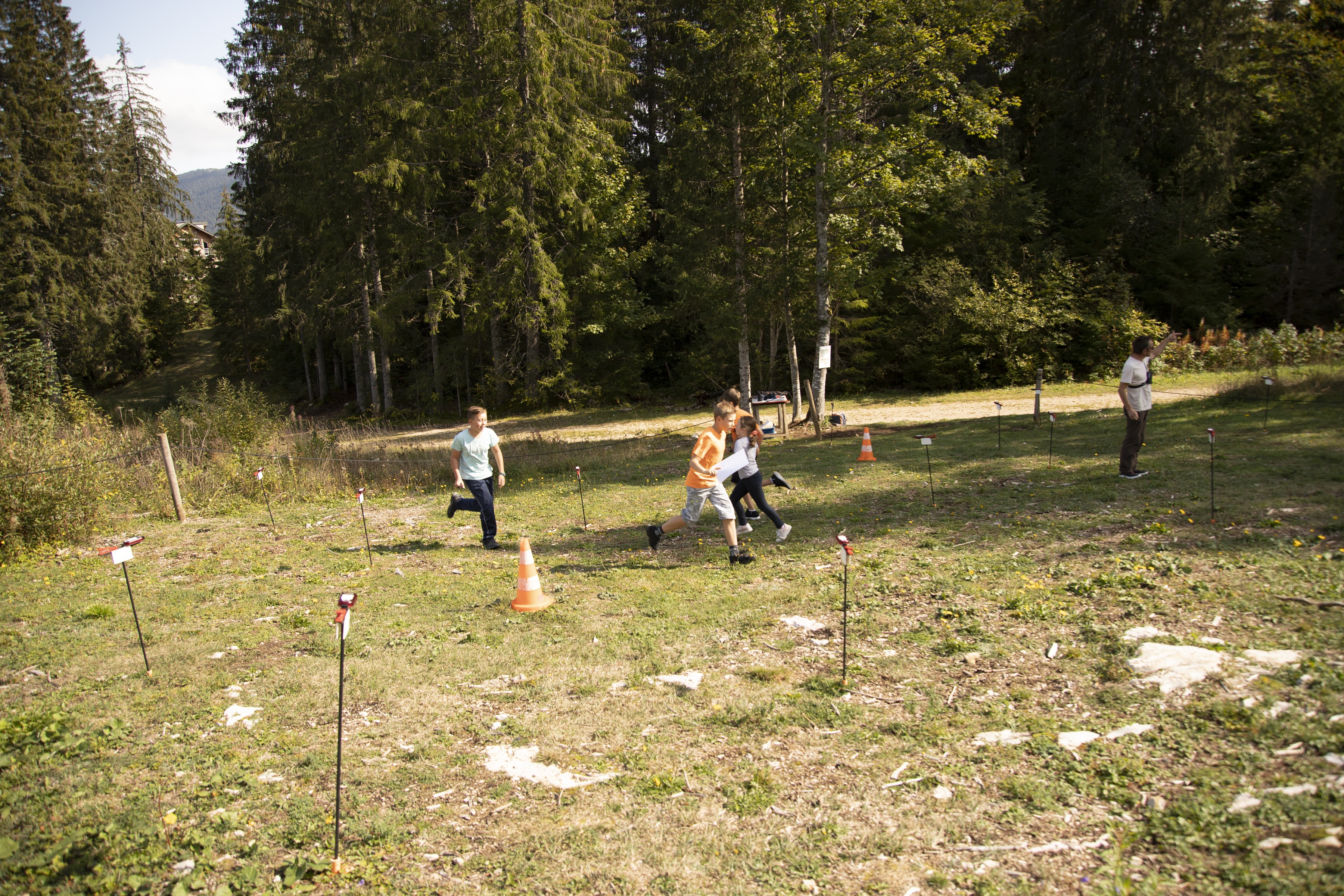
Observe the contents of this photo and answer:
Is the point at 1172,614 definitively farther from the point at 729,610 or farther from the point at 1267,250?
the point at 1267,250

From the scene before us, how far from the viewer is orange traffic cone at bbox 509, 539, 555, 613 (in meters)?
7.14

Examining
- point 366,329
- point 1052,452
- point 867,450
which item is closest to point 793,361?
point 867,450

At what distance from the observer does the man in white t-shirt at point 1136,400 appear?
10.1m

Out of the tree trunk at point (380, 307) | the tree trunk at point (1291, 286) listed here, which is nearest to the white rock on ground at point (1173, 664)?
the tree trunk at point (380, 307)

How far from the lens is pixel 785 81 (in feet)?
60.6

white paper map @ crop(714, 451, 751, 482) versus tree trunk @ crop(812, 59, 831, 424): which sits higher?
tree trunk @ crop(812, 59, 831, 424)

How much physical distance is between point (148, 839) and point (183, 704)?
179 centimetres

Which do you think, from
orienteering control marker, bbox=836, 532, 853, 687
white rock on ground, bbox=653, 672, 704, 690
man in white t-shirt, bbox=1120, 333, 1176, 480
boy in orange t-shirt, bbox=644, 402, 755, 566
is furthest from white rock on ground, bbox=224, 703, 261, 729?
man in white t-shirt, bbox=1120, 333, 1176, 480

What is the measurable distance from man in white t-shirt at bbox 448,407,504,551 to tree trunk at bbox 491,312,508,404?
20437 mm

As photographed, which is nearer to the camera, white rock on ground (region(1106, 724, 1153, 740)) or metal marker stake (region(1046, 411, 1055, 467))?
white rock on ground (region(1106, 724, 1153, 740))

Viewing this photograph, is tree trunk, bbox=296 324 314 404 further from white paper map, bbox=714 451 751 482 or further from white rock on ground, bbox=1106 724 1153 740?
white rock on ground, bbox=1106 724 1153 740

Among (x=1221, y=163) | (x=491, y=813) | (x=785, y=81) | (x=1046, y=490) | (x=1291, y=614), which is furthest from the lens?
(x=1221, y=163)

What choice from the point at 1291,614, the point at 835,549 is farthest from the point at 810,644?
the point at 1291,614

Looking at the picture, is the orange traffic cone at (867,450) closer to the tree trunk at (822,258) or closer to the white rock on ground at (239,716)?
the tree trunk at (822,258)
